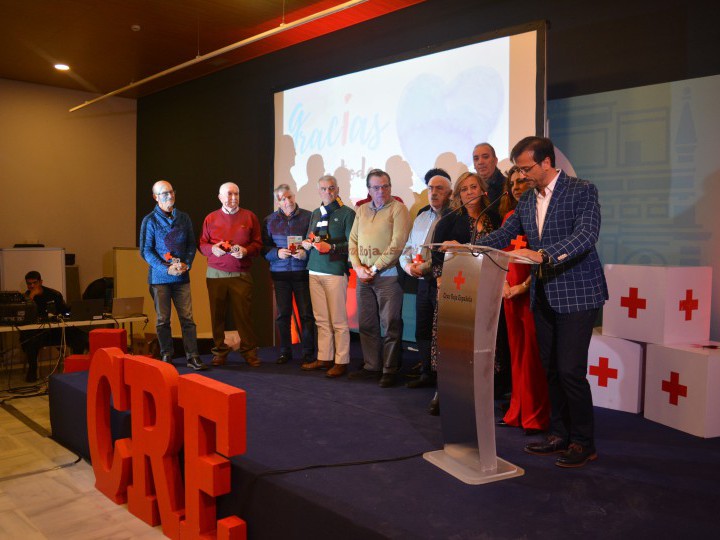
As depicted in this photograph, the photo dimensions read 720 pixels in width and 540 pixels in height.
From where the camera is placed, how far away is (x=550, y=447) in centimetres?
262

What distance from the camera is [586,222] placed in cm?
234

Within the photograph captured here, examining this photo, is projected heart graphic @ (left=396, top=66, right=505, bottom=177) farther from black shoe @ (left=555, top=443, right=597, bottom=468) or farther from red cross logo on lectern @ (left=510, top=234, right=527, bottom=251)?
black shoe @ (left=555, top=443, right=597, bottom=468)

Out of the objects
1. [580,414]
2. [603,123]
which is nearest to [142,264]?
[603,123]

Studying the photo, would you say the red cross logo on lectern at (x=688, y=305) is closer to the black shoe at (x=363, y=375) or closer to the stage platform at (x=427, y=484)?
the stage platform at (x=427, y=484)

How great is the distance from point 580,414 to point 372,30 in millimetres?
4088

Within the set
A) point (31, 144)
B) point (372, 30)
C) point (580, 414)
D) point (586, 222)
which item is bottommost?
point (580, 414)

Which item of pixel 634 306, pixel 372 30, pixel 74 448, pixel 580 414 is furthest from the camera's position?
pixel 372 30

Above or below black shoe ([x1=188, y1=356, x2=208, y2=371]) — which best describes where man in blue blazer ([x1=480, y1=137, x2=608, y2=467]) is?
above

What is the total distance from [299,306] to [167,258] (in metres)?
0.96

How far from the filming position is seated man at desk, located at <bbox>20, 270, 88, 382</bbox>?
5.54 metres

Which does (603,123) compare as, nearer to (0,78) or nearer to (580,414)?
(580,414)

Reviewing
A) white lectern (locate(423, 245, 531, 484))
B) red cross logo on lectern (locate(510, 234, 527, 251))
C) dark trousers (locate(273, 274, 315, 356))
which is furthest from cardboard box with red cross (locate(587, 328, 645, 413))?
dark trousers (locate(273, 274, 315, 356))

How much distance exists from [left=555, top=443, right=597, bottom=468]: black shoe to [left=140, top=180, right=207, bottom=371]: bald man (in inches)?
104

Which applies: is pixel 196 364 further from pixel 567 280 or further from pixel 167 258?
pixel 567 280
